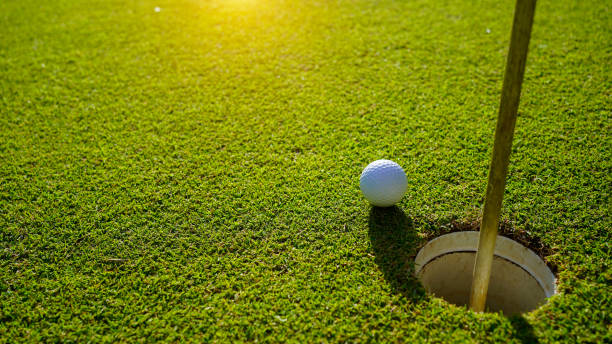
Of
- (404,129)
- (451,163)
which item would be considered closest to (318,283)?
(451,163)

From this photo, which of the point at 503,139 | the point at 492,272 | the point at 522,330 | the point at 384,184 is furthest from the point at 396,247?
the point at 503,139

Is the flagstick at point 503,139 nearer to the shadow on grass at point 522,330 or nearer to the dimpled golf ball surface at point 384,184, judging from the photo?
the shadow on grass at point 522,330

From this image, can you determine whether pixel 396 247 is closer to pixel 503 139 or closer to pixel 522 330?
pixel 522 330

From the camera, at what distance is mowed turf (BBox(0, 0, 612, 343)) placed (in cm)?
296

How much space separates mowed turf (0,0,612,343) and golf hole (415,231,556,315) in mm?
143

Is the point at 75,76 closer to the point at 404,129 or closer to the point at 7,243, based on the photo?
the point at 7,243

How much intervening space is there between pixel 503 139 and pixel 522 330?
1.15 metres

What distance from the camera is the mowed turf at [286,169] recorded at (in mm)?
2957

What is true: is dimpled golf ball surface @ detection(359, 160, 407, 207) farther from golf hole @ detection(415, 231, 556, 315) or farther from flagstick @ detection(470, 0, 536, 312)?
flagstick @ detection(470, 0, 536, 312)

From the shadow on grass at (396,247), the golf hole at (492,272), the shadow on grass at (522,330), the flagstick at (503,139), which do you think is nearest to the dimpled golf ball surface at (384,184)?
the shadow on grass at (396,247)

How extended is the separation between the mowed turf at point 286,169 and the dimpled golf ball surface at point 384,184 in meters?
0.16

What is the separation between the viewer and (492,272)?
11.1 feet

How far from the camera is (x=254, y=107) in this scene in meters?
5.00

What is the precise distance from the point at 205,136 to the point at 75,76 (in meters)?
2.38
